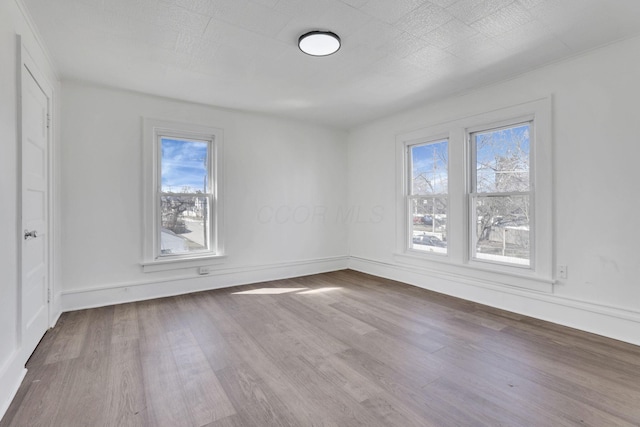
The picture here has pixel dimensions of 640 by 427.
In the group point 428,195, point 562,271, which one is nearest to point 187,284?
point 428,195

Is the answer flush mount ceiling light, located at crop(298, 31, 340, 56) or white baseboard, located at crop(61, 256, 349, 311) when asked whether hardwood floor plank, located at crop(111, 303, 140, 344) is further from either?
flush mount ceiling light, located at crop(298, 31, 340, 56)

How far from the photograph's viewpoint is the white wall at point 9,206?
1772 mm

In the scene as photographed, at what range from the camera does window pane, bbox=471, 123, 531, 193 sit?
327 cm

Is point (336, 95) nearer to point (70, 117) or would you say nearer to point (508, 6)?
point (508, 6)

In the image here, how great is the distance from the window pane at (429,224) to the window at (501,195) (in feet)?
1.34

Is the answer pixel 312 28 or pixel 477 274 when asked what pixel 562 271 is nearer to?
pixel 477 274

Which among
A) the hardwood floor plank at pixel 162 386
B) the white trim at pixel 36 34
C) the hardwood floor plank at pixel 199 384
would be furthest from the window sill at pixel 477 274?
the white trim at pixel 36 34

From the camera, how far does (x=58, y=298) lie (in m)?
3.19

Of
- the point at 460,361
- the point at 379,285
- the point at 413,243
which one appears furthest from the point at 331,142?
the point at 460,361

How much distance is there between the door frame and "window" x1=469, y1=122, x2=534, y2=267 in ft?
13.7

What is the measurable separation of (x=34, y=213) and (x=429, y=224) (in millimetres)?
4205

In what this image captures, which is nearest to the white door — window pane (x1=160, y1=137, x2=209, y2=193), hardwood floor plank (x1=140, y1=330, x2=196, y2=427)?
hardwood floor plank (x1=140, y1=330, x2=196, y2=427)

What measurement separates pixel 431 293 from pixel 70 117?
4704 mm

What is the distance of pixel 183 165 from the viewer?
4.10 metres
